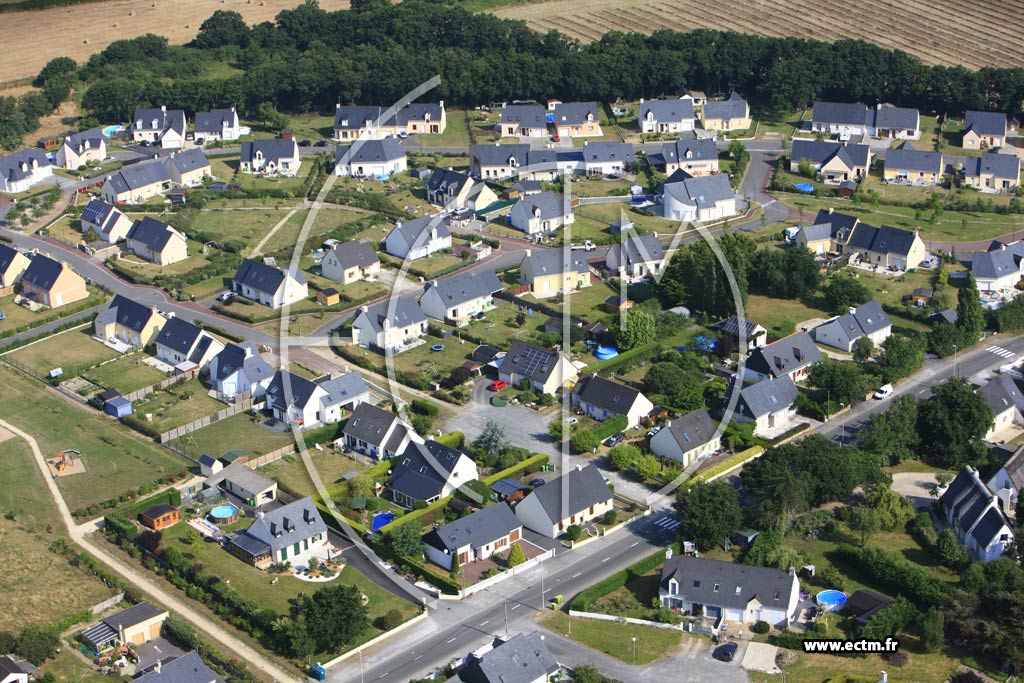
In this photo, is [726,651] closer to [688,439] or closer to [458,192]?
[688,439]

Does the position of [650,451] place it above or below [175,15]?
below

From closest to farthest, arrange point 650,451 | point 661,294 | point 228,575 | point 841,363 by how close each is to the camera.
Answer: point 228,575 < point 650,451 < point 841,363 < point 661,294

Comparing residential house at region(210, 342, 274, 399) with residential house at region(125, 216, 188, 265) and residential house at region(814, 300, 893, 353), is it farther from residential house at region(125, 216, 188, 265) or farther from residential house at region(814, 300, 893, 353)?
residential house at region(814, 300, 893, 353)

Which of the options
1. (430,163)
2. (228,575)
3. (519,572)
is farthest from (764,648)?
(430,163)

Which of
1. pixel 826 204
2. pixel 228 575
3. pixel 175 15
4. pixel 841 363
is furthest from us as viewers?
pixel 175 15

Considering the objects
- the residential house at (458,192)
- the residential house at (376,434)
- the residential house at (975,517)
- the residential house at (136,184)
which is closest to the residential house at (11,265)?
the residential house at (136,184)

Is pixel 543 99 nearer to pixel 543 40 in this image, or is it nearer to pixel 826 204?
pixel 543 40

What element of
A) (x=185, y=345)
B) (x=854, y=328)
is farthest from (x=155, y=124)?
(x=854, y=328)

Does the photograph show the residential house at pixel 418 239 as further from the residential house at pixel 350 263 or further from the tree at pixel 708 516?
the tree at pixel 708 516
